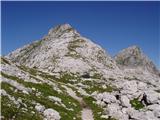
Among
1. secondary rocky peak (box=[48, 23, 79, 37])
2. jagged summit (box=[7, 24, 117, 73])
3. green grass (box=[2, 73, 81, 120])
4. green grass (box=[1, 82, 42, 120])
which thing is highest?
secondary rocky peak (box=[48, 23, 79, 37])

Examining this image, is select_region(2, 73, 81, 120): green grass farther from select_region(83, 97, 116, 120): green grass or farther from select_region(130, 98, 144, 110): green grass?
select_region(130, 98, 144, 110): green grass

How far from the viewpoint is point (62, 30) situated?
182m

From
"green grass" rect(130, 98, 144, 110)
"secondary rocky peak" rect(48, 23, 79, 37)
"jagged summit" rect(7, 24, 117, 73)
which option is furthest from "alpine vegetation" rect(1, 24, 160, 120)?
"secondary rocky peak" rect(48, 23, 79, 37)

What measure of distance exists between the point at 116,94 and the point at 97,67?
6439cm

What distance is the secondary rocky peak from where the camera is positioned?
177125mm

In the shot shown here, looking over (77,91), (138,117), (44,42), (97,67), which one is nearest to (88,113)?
(138,117)

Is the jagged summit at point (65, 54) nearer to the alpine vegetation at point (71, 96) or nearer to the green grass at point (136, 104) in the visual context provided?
the alpine vegetation at point (71, 96)

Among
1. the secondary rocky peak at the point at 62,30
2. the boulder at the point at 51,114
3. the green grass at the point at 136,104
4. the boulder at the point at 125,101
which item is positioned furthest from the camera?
the secondary rocky peak at the point at 62,30

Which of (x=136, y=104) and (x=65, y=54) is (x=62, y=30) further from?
(x=136, y=104)

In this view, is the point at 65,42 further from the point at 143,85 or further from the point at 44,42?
the point at 143,85

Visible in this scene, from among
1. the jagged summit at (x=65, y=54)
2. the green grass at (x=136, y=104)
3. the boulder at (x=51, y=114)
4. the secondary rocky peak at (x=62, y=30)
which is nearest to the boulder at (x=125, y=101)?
the green grass at (x=136, y=104)

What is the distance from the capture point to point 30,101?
2018 inches

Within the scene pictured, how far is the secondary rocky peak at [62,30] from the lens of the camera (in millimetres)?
177125

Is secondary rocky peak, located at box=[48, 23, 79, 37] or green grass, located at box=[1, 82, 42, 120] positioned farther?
secondary rocky peak, located at box=[48, 23, 79, 37]
